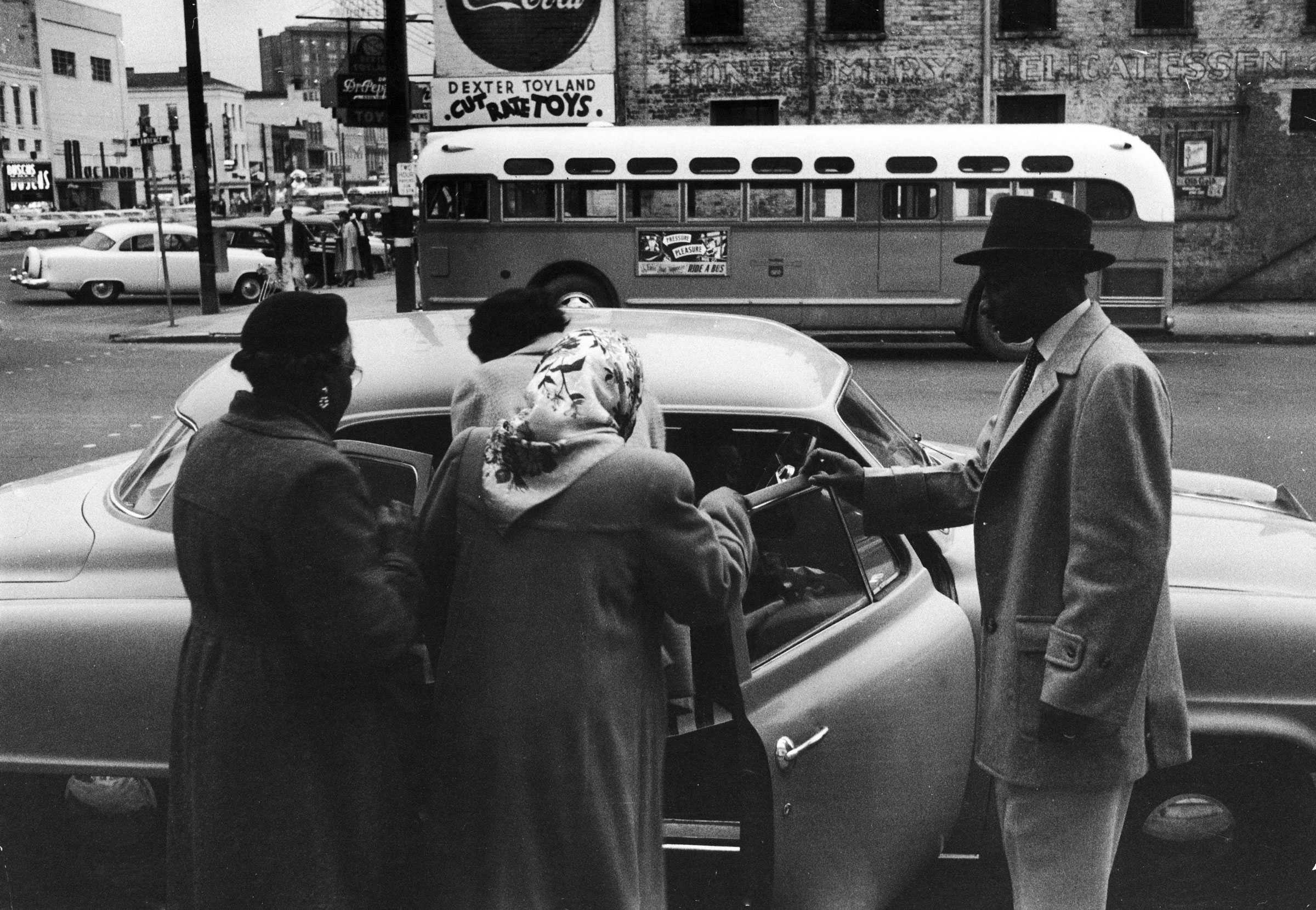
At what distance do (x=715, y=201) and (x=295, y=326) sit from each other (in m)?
14.7

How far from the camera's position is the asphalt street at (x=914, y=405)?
3801 mm

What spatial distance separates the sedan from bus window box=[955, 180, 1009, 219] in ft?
42.5

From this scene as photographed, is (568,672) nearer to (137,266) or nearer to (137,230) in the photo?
(137,266)

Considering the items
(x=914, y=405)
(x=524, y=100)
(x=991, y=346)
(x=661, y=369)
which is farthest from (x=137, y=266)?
(x=661, y=369)

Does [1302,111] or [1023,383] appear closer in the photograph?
[1023,383]

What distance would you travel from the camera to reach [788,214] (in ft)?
55.0

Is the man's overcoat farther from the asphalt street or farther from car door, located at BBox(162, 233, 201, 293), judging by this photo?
car door, located at BBox(162, 233, 201, 293)

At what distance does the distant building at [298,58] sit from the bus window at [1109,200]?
11333 cm

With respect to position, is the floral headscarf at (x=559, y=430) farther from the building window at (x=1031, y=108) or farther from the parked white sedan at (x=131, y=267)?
the parked white sedan at (x=131, y=267)

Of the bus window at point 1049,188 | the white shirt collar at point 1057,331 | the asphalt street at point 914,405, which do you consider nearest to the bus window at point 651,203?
the asphalt street at point 914,405

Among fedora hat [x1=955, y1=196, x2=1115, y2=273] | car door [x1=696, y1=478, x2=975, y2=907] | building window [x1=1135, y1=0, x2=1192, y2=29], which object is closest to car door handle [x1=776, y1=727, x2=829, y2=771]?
car door [x1=696, y1=478, x2=975, y2=907]

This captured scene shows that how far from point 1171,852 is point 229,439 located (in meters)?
2.59

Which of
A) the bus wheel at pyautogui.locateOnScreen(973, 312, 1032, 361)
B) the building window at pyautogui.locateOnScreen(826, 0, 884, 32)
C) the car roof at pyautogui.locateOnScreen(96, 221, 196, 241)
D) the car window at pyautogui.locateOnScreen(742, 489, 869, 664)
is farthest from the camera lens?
the car roof at pyautogui.locateOnScreen(96, 221, 196, 241)

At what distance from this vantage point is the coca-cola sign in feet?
75.9
